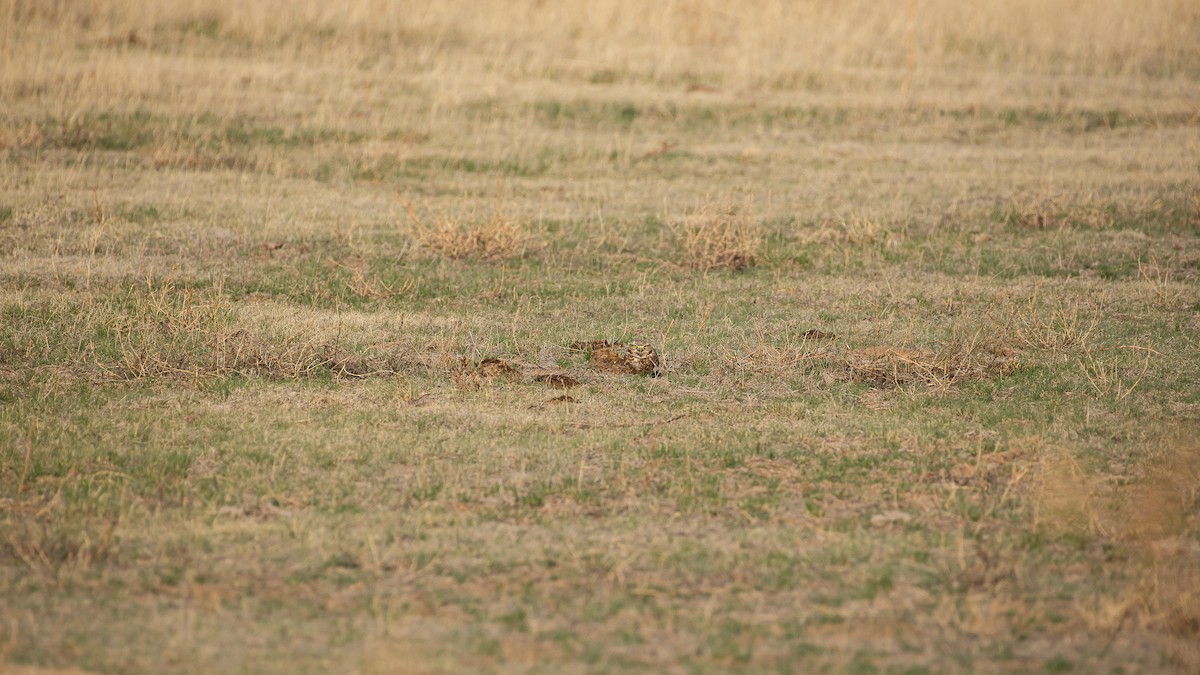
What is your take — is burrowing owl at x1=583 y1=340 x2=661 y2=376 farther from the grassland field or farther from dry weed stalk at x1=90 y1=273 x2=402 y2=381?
dry weed stalk at x1=90 y1=273 x2=402 y2=381

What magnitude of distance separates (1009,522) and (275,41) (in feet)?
44.6

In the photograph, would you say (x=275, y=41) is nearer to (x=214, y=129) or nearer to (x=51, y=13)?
(x=51, y=13)

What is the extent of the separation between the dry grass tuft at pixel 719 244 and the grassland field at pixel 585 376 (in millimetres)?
28

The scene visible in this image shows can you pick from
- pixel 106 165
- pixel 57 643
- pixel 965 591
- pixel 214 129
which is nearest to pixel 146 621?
pixel 57 643

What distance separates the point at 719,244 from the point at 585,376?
8.79 ft

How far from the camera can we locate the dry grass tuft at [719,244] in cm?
916

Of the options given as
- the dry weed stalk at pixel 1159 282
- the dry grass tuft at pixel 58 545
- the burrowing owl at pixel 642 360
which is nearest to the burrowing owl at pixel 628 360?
the burrowing owl at pixel 642 360

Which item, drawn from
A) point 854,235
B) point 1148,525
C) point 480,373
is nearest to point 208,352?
point 480,373

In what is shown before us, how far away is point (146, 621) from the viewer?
4145mm

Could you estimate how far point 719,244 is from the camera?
9.16m

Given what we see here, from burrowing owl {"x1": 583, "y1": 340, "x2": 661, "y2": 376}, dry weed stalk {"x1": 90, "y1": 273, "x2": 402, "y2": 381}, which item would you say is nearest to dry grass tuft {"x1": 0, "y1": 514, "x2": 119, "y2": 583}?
dry weed stalk {"x1": 90, "y1": 273, "x2": 402, "y2": 381}

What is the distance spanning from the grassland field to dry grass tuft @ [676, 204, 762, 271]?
3cm

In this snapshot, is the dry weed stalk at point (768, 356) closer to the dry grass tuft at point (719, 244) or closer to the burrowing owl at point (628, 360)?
the burrowing owl at point (628, 360)

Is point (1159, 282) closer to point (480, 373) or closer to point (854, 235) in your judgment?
point (854, 235)
